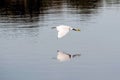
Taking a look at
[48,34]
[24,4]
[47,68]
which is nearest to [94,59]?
[47,68]

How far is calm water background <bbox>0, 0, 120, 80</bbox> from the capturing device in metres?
21.4

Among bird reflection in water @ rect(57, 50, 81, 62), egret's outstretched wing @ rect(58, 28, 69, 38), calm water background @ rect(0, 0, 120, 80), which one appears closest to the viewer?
calm water background @ rect(0, 0, 120, 80)

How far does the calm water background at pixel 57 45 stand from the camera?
21.4m

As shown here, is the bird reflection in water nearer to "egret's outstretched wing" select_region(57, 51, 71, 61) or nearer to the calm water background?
"egret's outstretched wing" select_region(57, 51, 71, 61)

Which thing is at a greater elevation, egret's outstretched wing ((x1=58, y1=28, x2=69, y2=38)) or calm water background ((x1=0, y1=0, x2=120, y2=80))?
egret's outstretched wing ((x1=58, y1=28, x2=69, y2=38))

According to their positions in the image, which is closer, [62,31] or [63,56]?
[63,56]

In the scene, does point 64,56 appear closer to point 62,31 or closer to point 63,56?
point 63,56

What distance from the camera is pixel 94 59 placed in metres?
24.0

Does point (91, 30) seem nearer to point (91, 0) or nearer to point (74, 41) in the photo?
point (74, 41)

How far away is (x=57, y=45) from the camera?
Result: 91.0ft

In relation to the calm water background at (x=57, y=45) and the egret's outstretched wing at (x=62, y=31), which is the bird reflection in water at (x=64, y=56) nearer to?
the calm water background at (x=57, y=45)

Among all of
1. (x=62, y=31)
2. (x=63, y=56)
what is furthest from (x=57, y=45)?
(x=63, y=56)

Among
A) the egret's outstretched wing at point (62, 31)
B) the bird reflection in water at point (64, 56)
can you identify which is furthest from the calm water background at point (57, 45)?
the egret's outstretched wing at point (62, 31)

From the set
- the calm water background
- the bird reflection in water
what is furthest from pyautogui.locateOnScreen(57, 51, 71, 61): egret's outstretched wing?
the calm water background
